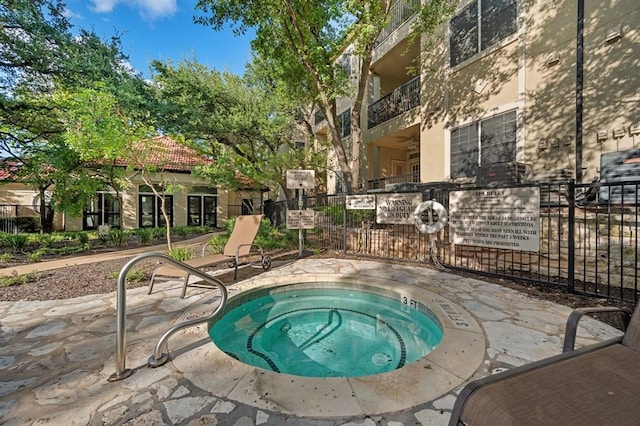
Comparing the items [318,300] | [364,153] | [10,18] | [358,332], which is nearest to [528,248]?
[358,332]

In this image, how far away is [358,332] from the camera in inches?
140

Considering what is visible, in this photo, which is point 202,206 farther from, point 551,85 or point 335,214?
point 551,85

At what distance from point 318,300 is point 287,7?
7222mm

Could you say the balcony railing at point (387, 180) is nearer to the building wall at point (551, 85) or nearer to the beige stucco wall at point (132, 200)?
the building wall at point (551, 85)

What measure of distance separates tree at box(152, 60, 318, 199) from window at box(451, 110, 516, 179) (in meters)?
6.65

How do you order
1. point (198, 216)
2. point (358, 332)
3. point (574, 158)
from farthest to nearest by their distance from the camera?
point (198, 216), point (574, 158), point (358, 332)

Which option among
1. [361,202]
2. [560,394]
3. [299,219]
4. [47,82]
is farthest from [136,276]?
[47,82]

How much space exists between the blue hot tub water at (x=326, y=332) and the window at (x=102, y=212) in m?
15.0

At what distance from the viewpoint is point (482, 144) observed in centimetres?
779

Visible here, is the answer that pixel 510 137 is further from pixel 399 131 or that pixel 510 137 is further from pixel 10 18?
pixel 10 18

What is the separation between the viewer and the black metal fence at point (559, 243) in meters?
3.78

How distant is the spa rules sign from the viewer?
18.2 ft

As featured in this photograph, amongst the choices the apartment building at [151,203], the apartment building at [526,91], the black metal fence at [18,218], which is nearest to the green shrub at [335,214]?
the apartment building at [526,91]

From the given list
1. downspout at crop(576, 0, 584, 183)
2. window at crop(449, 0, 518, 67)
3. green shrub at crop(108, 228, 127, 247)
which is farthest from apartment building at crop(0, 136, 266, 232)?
downspout at crop(576, 0, 584, 183)
